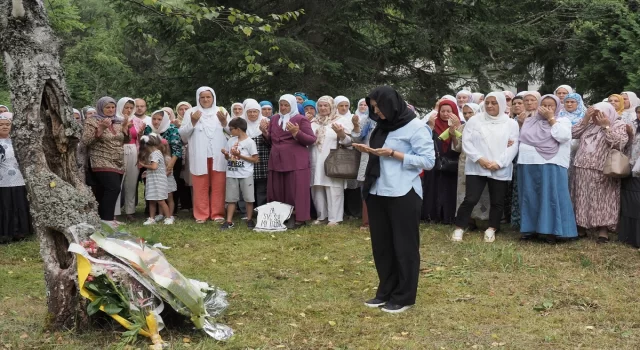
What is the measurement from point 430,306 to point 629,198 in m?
3.67

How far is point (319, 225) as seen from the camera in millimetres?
10094

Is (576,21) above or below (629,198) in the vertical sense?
above

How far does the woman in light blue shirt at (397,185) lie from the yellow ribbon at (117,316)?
78.6 inches

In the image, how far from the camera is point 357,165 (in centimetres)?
987

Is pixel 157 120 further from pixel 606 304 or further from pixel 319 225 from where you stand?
pixel 606 304

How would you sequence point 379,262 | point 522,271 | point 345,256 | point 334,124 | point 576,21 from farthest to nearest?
point 576,21 < point 334,124 < point 345,256 < point 522,271 < point 379,262

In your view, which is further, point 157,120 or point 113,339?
point 157,120

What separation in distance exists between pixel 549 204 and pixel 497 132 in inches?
41.9

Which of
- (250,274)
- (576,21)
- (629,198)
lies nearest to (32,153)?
(250,274)

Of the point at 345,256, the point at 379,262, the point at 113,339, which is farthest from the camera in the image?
the point at 345,256

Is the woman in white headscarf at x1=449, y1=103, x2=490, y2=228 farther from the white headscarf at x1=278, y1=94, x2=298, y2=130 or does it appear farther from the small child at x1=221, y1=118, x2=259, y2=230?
the small child at x1=221, y1=118, x2=259, y2=230

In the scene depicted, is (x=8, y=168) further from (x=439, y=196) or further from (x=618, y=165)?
(x=618, y=165)

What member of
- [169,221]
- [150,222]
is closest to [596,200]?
[169,221]

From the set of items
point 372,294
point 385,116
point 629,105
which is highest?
point 629,105
